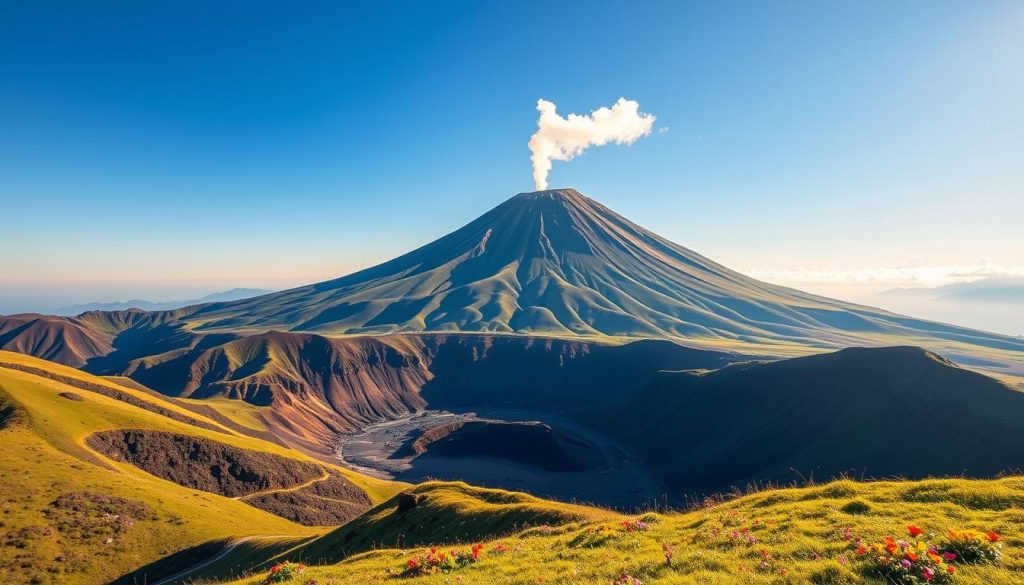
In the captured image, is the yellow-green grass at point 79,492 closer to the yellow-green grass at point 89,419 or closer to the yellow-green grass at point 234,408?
the yellow-green grass at point 89,419

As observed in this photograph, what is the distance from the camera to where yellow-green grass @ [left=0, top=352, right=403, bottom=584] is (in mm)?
46384

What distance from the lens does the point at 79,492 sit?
2167 inches

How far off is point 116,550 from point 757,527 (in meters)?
66.6

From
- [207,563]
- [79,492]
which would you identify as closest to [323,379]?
[79,492]

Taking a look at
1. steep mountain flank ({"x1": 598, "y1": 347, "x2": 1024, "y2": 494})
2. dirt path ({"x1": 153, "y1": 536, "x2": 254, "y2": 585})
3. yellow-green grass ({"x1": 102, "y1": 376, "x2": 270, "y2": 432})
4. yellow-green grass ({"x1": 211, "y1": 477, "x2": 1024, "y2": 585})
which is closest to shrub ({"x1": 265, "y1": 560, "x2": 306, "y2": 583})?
yellow-green grass ({"x1": 211, "y1": 477, "x2": 1024, "y2": 585})

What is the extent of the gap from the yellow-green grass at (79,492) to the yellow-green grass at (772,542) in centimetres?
4223

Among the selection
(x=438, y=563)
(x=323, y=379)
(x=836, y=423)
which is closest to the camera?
(x=438, y=563)

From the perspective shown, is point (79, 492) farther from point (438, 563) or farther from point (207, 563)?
point (438, 563)

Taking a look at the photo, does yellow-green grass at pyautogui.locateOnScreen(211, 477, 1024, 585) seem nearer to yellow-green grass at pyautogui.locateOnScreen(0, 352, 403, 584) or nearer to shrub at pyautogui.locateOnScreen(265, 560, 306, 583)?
shrub at pyautogui.locateOnScreen(265, 560, 306, 583)

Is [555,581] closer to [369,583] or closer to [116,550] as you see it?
[369,583]

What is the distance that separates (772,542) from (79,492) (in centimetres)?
7518

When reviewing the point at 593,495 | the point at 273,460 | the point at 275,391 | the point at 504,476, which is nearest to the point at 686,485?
the point at 593,495

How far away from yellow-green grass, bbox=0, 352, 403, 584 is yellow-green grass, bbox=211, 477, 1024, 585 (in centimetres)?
4223

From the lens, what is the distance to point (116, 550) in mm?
50469
